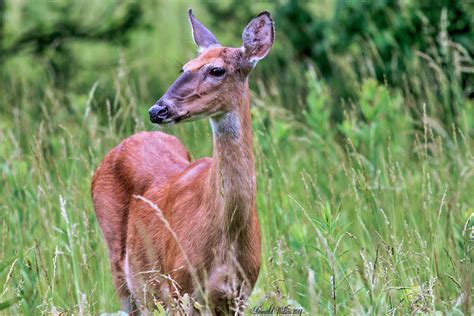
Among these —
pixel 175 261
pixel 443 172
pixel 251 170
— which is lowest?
pixel 443 172

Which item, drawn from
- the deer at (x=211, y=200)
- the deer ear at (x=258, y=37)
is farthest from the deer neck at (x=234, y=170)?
the deer ear at (x=258, y=37)

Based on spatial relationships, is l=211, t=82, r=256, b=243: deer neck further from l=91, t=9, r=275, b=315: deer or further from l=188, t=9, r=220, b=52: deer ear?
l=188, t=9, r=220, b=52: deer ear

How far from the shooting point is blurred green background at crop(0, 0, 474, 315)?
3986 mm

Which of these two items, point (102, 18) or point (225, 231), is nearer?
point (225, 231)

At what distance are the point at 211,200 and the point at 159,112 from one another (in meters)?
0.48

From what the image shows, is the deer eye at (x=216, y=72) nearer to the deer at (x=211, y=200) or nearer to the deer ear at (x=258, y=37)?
the deer at (x=211, y=200)

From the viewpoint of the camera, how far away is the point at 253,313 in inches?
149

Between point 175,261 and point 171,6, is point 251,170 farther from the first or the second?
point 171,6

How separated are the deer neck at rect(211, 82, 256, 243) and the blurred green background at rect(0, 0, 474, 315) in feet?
0.78

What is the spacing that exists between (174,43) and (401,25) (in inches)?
179

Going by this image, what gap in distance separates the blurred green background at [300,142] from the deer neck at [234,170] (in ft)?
0.78

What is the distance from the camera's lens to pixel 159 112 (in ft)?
13.0

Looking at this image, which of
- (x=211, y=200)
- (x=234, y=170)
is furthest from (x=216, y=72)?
(x=211, y=200)

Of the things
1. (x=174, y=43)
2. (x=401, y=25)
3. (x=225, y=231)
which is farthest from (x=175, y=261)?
(x=174, y=43)
